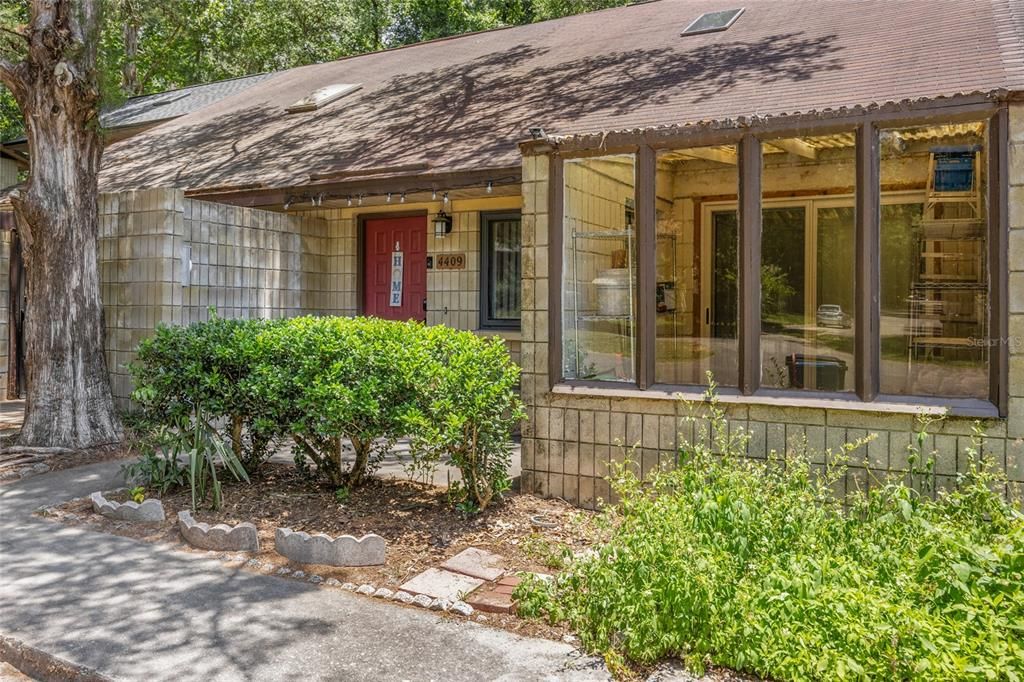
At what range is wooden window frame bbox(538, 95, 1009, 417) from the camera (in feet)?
15.2

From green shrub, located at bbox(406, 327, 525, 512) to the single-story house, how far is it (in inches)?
18.2

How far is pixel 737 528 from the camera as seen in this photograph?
3766 millimetres

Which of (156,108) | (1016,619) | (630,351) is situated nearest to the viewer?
(1016,619)

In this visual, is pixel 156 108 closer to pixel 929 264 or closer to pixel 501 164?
pixel 501 164

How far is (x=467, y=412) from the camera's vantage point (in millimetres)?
5195

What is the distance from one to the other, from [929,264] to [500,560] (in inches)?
199

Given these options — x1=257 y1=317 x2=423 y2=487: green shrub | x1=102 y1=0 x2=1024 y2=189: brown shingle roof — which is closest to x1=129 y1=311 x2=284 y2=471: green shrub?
x1=257 y1=317 x2=423 y2=487: green shrub

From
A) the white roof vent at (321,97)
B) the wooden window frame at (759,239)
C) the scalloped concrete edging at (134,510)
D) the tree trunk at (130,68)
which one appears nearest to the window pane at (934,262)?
the wooden window frame at (759,239)

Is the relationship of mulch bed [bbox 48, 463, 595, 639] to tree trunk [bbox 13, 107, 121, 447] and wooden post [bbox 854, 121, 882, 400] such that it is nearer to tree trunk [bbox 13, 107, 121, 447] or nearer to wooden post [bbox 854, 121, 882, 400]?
tree trunk [bbox 13, 107, 121, 447]

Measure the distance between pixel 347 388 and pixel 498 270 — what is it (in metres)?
5.06

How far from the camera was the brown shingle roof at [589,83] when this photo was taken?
280 inches

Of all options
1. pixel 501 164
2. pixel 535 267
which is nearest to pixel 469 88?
pixel 501 164

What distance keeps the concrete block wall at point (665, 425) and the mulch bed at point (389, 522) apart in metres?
0.37

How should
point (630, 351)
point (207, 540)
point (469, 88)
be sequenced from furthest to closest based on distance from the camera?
point (469, 88)
point (630, 351)
point (207, 540)
